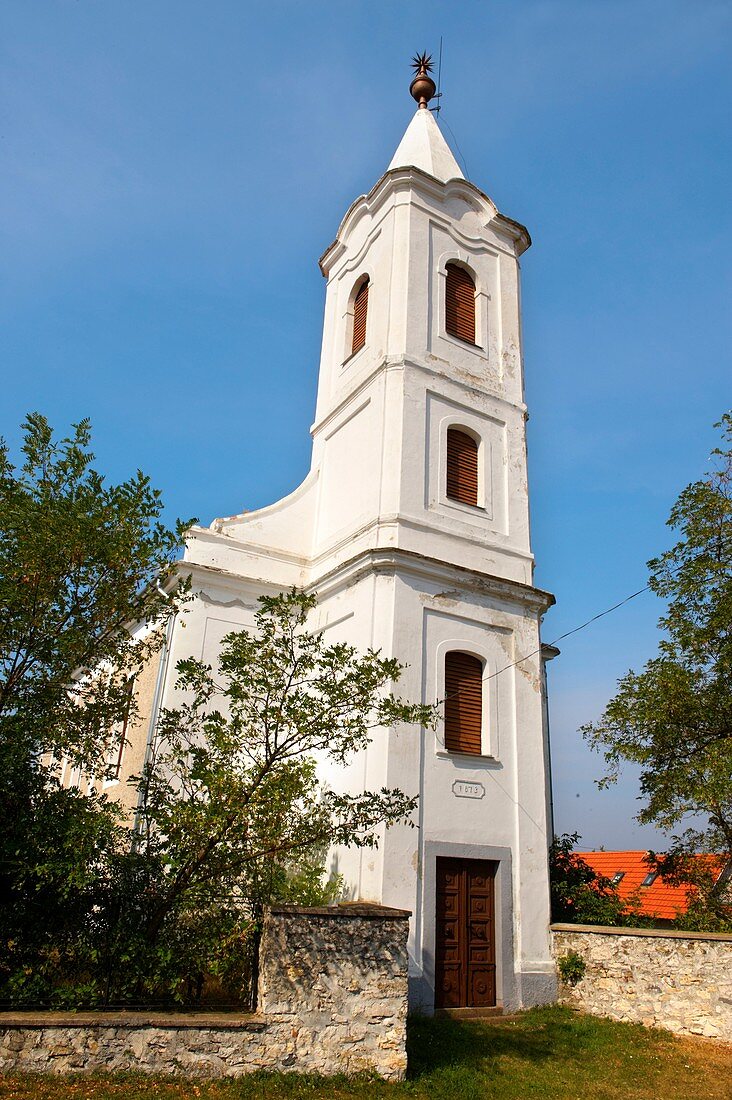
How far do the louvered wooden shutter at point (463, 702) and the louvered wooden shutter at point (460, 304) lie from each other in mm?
7050

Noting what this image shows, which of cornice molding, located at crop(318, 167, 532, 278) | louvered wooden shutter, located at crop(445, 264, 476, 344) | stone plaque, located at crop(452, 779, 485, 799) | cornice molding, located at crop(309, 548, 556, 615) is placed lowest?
stone plaque, located at crop(452, 779, 485, 799)

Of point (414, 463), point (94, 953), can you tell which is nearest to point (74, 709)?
point (94, 953)

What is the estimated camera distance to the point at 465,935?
12.0 metres

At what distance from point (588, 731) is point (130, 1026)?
9.17 metres

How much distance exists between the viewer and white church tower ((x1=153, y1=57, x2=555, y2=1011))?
12047 millimetres

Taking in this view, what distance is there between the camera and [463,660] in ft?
45.0

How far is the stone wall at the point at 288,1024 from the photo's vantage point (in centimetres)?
719

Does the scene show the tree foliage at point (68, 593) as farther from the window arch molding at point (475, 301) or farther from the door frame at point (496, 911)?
the window arch molding at point (475, 301)

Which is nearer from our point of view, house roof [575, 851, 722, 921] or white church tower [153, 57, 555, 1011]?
white church tower [153, 57, 555, 1011]

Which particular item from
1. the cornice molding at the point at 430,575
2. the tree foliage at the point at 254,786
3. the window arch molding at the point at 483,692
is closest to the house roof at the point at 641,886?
the window arch molding at the point at 483,692

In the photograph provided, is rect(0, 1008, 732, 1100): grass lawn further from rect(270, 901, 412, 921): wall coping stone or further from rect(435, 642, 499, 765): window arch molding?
rect(435, 642, 499, 765): window arch molding

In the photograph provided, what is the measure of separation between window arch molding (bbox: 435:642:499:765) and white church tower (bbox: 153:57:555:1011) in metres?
0.03

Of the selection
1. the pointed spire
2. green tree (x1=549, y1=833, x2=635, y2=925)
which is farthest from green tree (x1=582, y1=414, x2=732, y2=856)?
the pointed spire

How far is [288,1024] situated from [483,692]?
669cm
